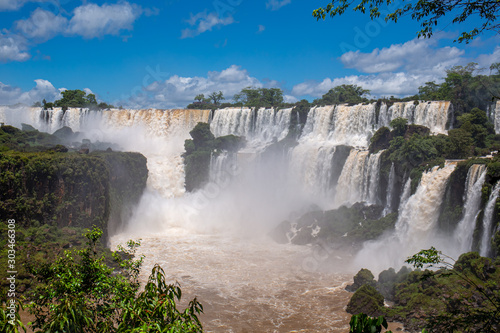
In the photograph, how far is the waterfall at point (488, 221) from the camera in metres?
16.3

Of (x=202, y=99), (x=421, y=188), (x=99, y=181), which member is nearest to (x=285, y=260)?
(x=421, y=188)

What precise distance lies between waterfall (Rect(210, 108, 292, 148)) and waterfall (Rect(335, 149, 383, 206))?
38.5ft

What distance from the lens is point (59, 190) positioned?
842 inches

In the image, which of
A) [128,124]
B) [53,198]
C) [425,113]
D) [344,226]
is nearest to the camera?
[53,198]

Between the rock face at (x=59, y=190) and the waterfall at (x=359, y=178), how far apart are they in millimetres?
15420

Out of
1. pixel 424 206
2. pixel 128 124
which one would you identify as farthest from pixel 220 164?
pixel 424 206

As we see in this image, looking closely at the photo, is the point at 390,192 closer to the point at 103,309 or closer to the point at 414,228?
the point at 414,228

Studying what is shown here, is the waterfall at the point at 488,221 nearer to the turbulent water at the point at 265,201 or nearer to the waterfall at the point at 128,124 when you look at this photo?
the turbulent water at the point at 265,201

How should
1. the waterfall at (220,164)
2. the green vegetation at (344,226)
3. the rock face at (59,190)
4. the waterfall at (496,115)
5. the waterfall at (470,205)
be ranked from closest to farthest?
the waterfall at (470,205)
the rock face at (59,190)
the green vegetation at (344,226)
the waterfall at (496,115)
the waterfall at (220,164)

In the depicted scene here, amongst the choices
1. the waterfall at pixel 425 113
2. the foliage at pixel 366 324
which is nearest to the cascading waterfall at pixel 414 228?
the waterfall at pixel 425 113

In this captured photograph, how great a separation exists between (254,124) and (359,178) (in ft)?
54.0

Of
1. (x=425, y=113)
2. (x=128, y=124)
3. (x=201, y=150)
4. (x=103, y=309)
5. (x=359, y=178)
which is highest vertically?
(x=425, y=113)

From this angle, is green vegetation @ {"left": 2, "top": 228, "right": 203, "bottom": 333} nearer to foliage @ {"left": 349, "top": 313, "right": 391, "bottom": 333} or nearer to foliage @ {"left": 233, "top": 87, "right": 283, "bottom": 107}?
foliage @ {"left": 349, "top": 313, "right": 391, "bottom": 333}

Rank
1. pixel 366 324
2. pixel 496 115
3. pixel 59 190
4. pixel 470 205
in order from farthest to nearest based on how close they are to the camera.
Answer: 1. pixel 496 115
2. pixel 59 190
3. pixel 470 205
4. pixel 366 324
